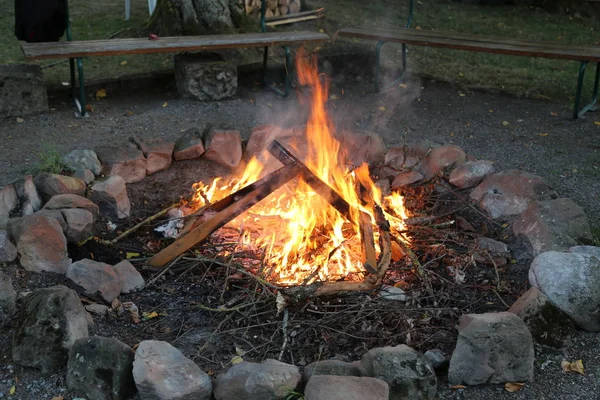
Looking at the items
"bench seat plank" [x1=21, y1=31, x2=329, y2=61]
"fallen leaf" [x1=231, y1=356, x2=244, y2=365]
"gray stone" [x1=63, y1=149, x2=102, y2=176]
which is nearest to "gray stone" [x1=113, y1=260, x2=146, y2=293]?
"fallen leaf" [x1=231, y1=356, x2=244, y2=365]

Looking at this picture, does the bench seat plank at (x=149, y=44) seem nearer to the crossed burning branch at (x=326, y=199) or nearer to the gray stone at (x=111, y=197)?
the gray stone at (x=111, y=197)

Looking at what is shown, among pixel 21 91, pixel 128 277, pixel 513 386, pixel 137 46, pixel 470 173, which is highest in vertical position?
pixel 137 46

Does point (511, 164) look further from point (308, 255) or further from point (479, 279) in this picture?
point (308, 255)

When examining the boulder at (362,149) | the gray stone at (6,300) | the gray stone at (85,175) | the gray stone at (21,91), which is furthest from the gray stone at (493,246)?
the gray stone at (21,91)

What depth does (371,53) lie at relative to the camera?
7406mm

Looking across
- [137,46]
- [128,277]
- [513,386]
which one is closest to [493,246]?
[513,386]

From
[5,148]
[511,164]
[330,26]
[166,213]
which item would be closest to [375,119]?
[511,164]

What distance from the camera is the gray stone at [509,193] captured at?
4176 millimetres

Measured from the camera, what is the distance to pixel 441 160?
4.60 m

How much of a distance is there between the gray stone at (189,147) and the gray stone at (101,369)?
199 centimetres

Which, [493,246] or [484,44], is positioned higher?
[484,44]

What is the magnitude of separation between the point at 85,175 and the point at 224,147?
0.89 meters

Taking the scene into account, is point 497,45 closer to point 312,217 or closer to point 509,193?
point 509,193

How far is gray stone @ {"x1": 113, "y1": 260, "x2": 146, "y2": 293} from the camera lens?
11.6 ft
